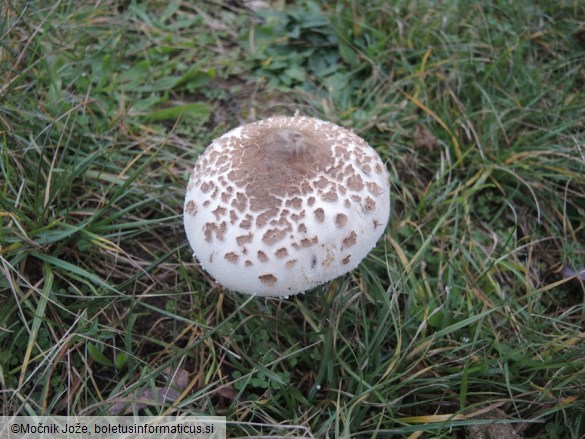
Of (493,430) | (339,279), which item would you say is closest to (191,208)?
(339,279)

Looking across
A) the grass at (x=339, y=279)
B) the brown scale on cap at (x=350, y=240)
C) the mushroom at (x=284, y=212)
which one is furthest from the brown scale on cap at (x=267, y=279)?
the brown scale on cap at (x=350, y=240)

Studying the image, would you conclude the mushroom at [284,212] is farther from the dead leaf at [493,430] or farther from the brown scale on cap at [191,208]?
the dead leaf at [493,430]

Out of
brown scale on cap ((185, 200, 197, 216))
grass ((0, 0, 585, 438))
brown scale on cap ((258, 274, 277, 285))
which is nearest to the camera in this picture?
brown scale on cap ((258, 274, 277, 285))

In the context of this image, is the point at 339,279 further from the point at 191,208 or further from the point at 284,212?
the point at 191,208

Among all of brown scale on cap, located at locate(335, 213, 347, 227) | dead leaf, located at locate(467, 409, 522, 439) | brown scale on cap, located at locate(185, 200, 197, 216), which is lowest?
dead leaf, located at locate(467, 409, 522, 439)

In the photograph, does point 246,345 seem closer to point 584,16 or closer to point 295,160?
point 295,160

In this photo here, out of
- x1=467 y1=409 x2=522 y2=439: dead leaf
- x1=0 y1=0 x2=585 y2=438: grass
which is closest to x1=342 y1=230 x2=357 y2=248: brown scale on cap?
x1=0 y1=0 x2=585 y2=438: grass

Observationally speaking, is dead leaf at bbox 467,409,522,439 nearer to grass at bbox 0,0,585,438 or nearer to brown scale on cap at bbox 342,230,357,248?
grass at bbox 0,0,585,438

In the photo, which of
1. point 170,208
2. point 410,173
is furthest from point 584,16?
point 170,208
